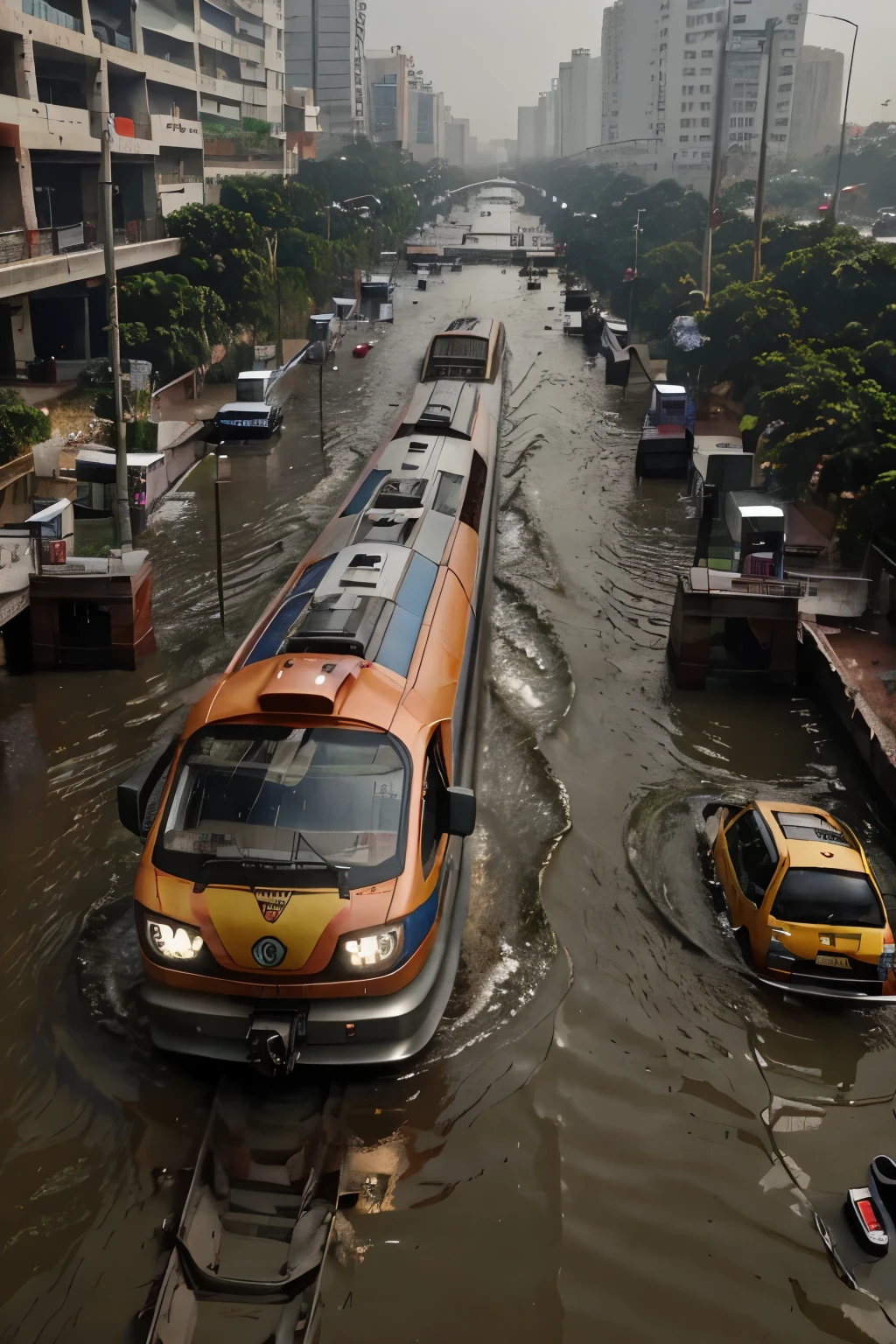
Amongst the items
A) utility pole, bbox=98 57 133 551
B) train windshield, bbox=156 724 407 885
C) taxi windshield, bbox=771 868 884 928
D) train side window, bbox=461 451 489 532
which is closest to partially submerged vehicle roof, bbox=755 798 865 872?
taxi windshield, bbox=771 868 884 928

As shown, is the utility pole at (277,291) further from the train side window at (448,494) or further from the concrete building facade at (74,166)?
the train side window at (448,494)

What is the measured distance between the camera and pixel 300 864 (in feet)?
29.5

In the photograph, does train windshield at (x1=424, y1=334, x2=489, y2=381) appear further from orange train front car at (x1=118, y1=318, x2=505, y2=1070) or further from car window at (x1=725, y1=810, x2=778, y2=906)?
orange train front car at (x1=118, y1=318, x2=505, y2=1070)

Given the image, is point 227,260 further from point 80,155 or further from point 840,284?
point 840,284

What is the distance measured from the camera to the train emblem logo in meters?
8.74

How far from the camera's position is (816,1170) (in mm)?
9273

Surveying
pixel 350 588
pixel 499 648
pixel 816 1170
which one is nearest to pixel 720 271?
pixel 499 648

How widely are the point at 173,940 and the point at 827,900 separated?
239 inches

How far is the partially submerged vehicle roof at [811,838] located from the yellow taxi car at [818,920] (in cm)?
1

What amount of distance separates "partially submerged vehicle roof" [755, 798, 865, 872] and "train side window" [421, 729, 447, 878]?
361 cm

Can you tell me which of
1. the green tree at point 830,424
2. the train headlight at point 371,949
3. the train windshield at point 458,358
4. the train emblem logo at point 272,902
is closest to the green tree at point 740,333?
the green tree at point 830,424

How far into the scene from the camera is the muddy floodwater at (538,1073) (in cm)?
799

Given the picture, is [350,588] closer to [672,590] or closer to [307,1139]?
[307,1139]

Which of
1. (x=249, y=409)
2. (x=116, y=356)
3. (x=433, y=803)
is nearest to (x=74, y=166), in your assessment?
(x=249, y=409)
